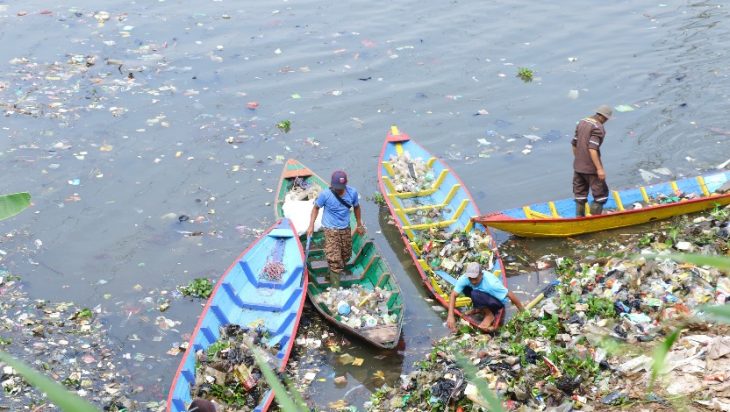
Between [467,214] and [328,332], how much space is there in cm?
304

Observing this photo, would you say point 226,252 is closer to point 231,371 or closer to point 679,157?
point 231,371

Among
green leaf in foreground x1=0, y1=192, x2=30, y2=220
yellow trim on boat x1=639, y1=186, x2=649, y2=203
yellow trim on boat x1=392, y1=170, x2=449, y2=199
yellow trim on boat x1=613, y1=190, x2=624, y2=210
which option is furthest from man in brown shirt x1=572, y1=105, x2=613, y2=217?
green leaf in foreground x1=0, y1=192, x2=30, y2=220

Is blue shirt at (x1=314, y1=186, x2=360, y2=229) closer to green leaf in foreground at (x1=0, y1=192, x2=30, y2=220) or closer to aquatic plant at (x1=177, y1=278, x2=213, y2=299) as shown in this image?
aquatic plant at (x1=177, y1=278, x2=213, y2=299)

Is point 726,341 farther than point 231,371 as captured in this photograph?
No

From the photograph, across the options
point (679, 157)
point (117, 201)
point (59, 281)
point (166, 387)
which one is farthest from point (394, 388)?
point (679, 157)

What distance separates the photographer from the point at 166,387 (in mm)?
9156

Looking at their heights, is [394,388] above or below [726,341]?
below

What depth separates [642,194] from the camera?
12.3 m

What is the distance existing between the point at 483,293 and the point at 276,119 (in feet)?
24.3

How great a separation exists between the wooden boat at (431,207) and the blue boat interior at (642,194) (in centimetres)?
88

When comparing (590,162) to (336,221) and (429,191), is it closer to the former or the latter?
(429,191)

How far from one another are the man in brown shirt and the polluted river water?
990 millimetres

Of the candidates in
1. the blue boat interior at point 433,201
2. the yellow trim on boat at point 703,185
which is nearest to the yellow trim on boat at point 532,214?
the blue boat interior at point 433,201

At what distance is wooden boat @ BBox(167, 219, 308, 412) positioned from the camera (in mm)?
9039
